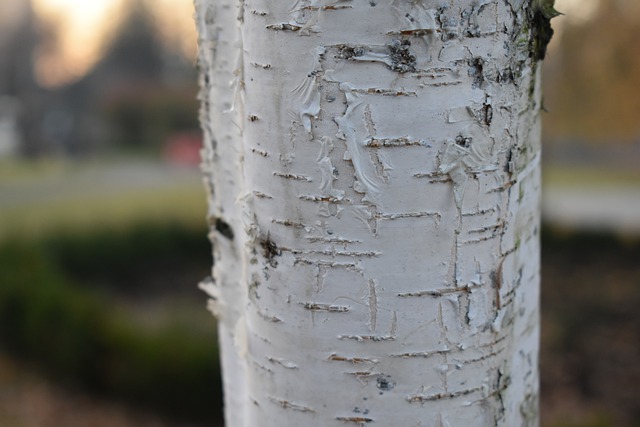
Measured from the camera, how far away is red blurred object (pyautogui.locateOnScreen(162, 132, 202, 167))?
53.3 feet

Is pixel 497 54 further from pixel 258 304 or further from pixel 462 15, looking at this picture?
pixel 258 304

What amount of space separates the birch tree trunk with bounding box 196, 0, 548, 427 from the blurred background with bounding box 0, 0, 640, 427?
1.67 meters

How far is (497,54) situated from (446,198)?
7.4 inches

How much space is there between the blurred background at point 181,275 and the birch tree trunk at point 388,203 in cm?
167

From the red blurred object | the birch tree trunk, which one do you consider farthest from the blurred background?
the birch tree trunk

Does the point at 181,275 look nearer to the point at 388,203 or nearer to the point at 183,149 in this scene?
the point at 388,203

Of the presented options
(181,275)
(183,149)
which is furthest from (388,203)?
(183,149)

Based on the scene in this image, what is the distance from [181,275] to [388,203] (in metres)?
7.83

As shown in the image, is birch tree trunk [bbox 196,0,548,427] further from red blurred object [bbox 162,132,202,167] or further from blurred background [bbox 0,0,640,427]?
red blurred object [bbox 162,132,202,167]

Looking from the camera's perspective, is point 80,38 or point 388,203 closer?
point 388,203

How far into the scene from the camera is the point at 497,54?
0.84 meters

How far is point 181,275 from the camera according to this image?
27.6 feet

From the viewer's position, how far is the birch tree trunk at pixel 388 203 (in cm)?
81

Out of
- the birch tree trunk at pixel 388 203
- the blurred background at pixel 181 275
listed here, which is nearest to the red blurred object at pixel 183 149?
the blurred background at pixel 181 275
